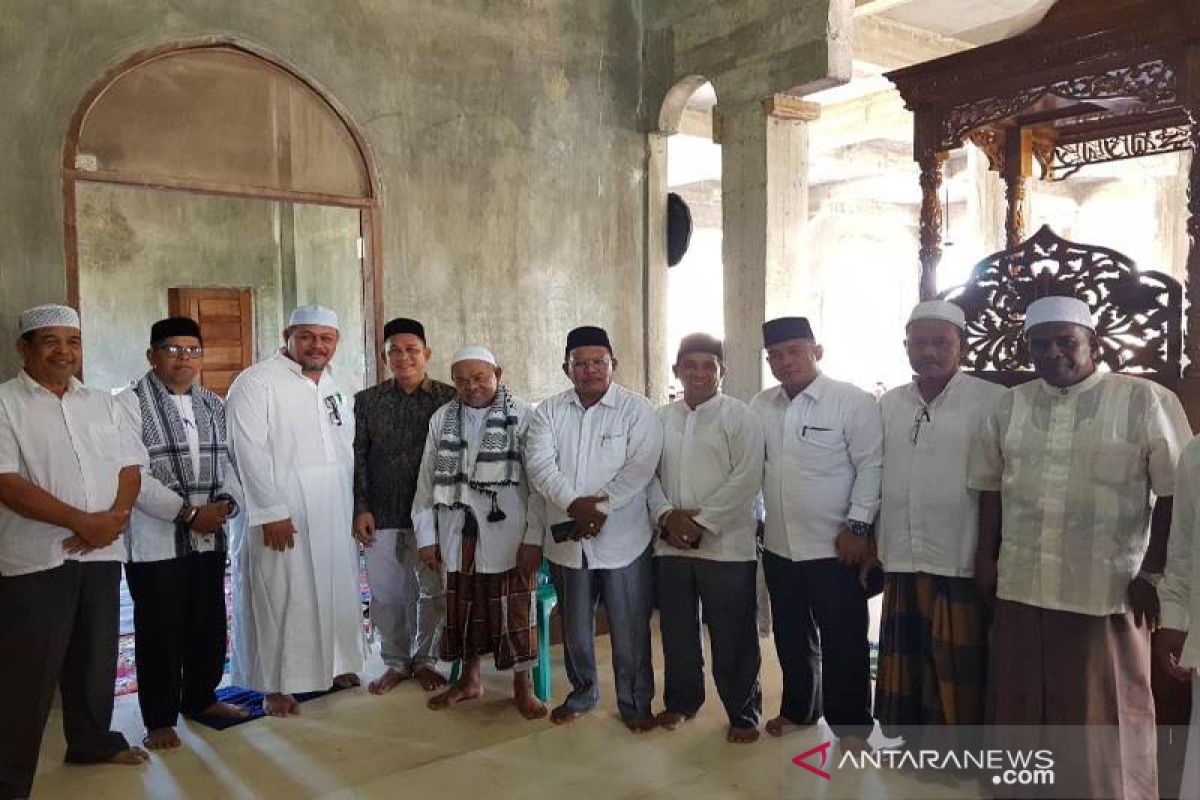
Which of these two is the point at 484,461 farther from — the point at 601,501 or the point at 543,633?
the point at 543,633

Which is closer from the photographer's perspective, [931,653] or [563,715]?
[931,653]

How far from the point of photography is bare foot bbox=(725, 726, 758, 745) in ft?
12.1

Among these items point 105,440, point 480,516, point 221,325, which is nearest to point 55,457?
point 105,440

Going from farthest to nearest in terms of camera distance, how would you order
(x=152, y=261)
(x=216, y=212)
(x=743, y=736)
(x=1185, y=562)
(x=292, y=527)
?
1. (x=216, y=212)
2. (x=152, y=261)
3. (x=292, y=527)
4. (x=743, y=736)
5. (x=1185, y=562)

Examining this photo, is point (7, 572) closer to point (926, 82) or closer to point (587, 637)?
point (587, 637)

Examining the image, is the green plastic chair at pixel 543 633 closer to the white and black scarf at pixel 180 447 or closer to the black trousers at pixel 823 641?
the black trousers at pixel 823 641

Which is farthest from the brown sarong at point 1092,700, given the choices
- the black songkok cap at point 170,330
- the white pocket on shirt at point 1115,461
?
the black songkok cap at point 170,330

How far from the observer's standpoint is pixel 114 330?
8.73m

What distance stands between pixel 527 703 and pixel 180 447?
1810 mm

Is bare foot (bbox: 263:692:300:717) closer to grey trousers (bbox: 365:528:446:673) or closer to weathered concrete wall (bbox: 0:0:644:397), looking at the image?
grey trousers (bbox: 365:528:446:673)

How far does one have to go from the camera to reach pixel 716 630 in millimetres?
3748

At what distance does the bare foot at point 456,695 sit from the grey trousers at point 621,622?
568mm

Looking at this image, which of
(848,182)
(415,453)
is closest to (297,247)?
(415,453)

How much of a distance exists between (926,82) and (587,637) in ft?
9.26
